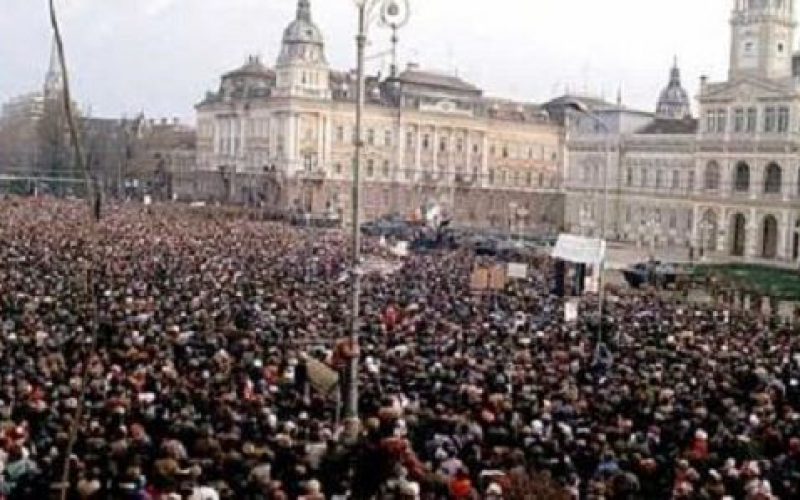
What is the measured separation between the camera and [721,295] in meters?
41.2

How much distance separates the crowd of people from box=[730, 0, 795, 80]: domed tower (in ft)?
153

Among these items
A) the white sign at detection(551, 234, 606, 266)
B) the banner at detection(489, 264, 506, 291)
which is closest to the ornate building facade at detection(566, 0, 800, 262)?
the banner at detection(489, 264, 506, 291)

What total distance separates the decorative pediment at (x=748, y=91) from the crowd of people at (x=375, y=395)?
138 ft

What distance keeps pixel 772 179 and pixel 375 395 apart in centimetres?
5934

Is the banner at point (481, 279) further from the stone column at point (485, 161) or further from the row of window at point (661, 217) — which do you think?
the stone column at point (485, 161)

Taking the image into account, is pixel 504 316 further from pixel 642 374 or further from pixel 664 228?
pixel 664 228

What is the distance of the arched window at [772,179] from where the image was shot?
71062 mm

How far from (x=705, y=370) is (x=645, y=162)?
6597cm

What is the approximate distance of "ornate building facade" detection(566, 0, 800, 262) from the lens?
232 feet

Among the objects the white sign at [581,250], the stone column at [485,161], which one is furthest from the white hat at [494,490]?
the stone column at [485,161]

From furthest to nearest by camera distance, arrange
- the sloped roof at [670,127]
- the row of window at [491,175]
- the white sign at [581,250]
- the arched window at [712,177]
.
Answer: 1. the row of window at [491,175]
2. the sloped roof at [670,127]
3. the arched window at [712,177]
4. the white sign at [581,250]

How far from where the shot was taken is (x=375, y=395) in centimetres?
1680

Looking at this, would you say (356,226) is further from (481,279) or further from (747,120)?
(747,120)

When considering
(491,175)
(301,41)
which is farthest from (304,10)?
(491,175)
